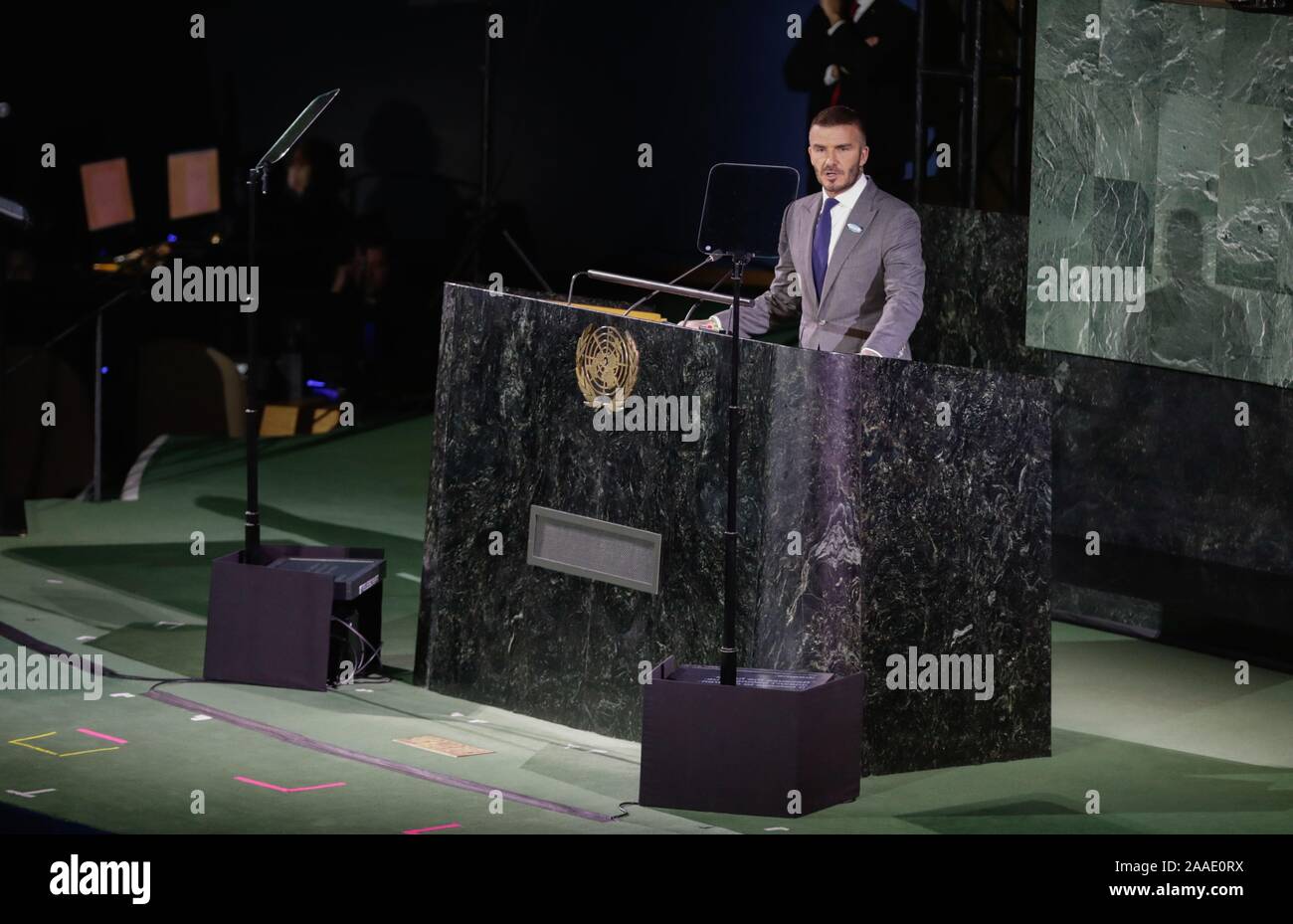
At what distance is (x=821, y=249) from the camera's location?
5.15 meters

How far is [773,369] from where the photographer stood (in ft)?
15.5

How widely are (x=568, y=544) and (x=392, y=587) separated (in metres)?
2.30

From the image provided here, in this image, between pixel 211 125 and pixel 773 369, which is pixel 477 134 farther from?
pixel 773 369

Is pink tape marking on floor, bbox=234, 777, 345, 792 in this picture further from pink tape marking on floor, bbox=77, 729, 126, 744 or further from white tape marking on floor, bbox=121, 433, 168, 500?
white tape marking on floor, bbox=121, 433, 168, 500

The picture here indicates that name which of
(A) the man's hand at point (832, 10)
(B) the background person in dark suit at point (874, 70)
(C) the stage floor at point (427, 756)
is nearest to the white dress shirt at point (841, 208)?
(C) the stage floor at point (427, 756)

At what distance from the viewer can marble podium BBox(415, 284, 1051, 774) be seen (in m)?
4.75

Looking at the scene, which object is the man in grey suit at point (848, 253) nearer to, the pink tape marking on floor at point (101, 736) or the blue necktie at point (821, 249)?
the blue necktie at point (821, 249)

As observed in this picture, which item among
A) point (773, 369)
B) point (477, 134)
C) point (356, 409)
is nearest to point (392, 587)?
point (773, 369)

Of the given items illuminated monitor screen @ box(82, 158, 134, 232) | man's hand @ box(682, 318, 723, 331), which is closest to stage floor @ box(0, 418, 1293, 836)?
man's hand @ box(682, 318, 723, 331)

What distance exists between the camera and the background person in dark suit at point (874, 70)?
8.73m

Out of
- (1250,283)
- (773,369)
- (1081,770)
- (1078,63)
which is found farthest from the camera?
Result: (1078,63)

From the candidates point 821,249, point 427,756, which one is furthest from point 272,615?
point 821,249

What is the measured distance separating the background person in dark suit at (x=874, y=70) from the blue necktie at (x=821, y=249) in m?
3.67

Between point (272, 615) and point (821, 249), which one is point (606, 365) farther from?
point (272, 615)
